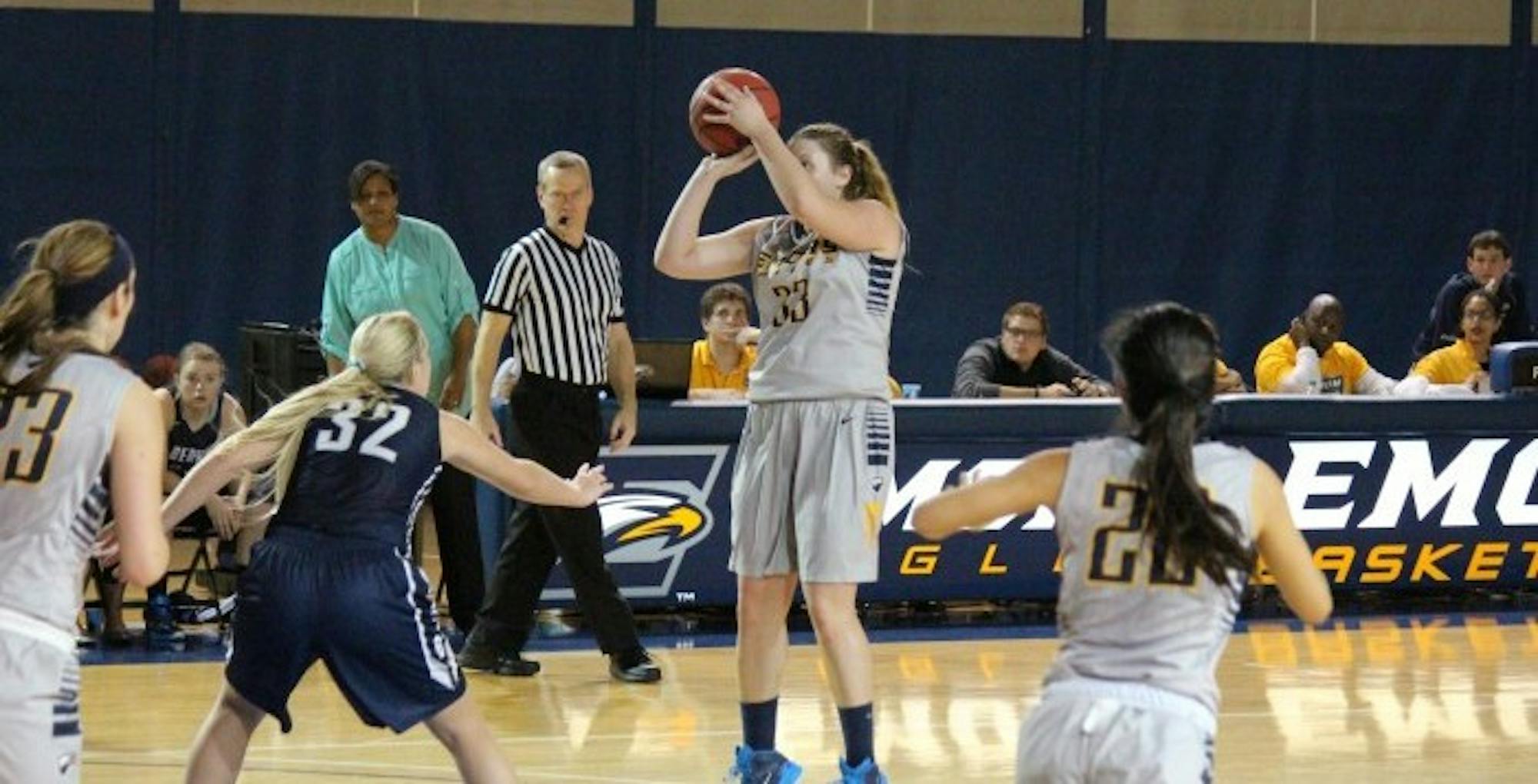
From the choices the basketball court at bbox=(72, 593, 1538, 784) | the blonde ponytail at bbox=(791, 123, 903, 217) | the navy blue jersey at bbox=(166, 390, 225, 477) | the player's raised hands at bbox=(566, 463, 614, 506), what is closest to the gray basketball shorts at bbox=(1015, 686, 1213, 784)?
the player's raised hands at bbox=(566, 463, 614, 506)

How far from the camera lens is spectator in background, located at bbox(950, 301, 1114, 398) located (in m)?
12.0

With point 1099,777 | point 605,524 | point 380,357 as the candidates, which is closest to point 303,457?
point 380,357

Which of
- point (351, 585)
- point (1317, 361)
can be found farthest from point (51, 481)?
point (1317, 361)

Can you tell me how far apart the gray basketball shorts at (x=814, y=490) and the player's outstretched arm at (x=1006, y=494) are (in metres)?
2.56

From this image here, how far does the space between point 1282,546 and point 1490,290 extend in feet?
32.5

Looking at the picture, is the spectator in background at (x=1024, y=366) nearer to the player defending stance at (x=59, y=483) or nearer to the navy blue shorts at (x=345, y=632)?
the navy blue shorts at (x=345, y=632)

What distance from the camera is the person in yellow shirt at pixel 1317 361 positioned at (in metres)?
13.0

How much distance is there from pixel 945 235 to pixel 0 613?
12.6 m

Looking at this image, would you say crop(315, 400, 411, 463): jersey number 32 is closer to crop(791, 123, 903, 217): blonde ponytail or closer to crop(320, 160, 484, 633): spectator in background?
crop(791, 123, 903, 217): blonde ponytail

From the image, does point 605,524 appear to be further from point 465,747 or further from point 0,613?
point 0,613

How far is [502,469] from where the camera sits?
244 inches

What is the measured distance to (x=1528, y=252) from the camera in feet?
57.3

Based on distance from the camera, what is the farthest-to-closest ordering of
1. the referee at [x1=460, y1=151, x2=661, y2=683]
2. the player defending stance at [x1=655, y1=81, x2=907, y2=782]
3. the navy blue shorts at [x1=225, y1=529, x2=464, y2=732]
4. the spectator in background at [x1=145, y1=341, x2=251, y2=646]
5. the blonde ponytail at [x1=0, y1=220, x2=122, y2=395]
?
the spectator in background at [x1=145, y1=341, x2=251, y2=646] → the referee at [x1=460, y1=151, x2=661, y2=683] → the player defending stance at [x1=655, y1=81, x2=907, y2=782] → the navy blue shorts at [x1=225, y1=529, x2=464, y2=732] → the blonde ponytail at [x1=0, y1=220, x2=122, y2=395]

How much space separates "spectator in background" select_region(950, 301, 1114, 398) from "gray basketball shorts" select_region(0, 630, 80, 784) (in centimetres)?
764
